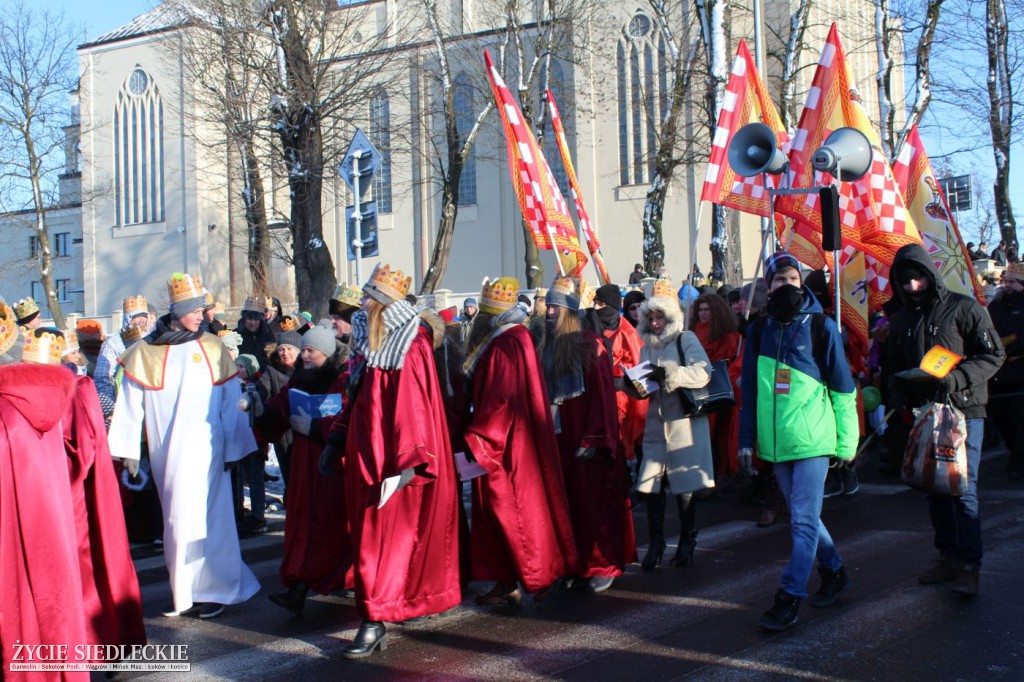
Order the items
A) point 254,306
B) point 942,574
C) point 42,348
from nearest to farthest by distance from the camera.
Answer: point 42,348 < point 942,574 < point 254,306

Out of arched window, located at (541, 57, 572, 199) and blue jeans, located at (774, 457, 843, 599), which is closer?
blue jeans, located at (774, 457, 843, 599)

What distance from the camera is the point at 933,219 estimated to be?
39.0 feet

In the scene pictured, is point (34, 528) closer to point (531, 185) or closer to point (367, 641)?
point (367, 641)

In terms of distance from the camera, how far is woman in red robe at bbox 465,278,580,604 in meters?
6.05

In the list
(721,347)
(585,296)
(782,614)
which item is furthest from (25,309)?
(782,614)

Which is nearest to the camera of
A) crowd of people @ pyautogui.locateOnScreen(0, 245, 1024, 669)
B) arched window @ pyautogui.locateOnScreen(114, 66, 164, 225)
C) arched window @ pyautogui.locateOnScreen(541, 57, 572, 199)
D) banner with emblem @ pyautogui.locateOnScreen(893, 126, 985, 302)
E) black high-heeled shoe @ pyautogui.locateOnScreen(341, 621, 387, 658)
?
crowd of people @ pyautogui.locateOnScreen(0, 245, 1024, 669)

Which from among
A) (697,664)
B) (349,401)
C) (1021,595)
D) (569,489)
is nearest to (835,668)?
(697,664)

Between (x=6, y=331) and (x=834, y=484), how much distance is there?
7.45 meters

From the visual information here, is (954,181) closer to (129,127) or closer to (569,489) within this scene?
(569,489)

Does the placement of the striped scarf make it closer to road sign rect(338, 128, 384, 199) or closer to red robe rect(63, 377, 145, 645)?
red robe rect(63, 377, 145, 645)

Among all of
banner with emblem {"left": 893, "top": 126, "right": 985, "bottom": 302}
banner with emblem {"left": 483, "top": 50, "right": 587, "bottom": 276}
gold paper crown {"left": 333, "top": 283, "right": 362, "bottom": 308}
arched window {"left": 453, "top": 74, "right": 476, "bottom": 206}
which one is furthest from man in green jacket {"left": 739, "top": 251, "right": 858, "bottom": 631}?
arched window {"left": 453, "top": 74, "right": 476, "bottom": 206}

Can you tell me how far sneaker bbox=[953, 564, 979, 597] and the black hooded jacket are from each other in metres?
0.87

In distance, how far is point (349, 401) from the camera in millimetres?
5961

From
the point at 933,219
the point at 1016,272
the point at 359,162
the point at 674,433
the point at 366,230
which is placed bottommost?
the point at 674,433
